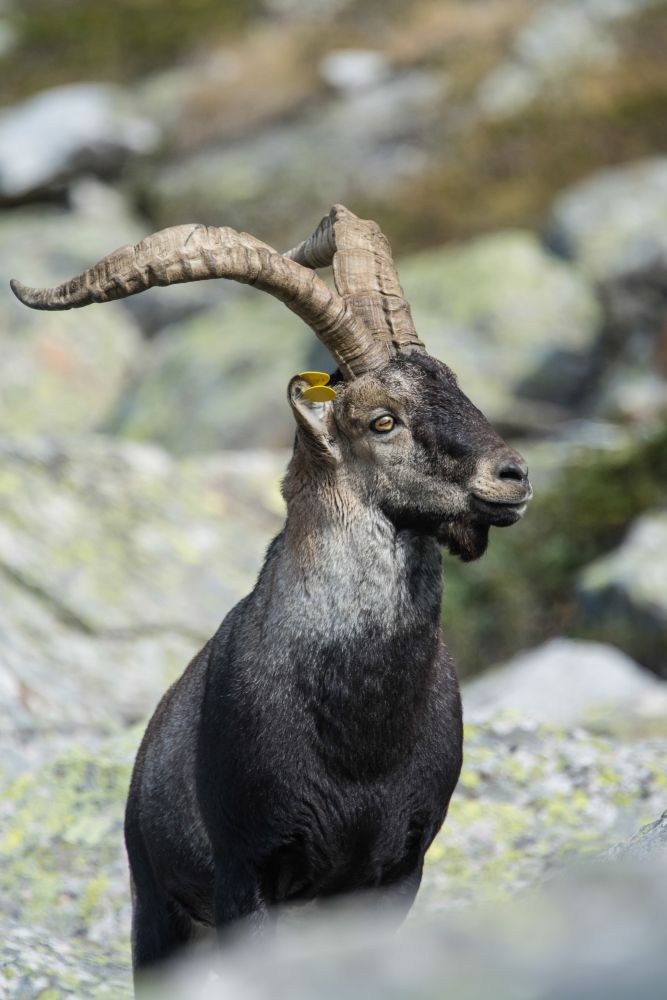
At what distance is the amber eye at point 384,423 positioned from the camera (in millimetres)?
6598

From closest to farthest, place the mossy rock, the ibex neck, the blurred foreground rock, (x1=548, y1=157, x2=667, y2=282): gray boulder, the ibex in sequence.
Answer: the ibex < the ibex neck < the blurred foreground rock < the mossy rock < (x1=548, y1=157, x2=667, y2=282): gray boulder

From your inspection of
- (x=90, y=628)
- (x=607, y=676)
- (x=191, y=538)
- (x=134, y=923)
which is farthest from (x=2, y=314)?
(x=134, y=923)

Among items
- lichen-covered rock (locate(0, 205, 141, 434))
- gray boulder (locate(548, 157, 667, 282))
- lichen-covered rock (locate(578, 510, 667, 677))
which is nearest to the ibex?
lichen-covered rock (locate(578, 510, 667, 677))

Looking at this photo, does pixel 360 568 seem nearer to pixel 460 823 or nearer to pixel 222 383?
pixel 460 823

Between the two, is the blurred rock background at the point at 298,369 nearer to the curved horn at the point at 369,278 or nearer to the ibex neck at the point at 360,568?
the ibex neck at the point at 360,568

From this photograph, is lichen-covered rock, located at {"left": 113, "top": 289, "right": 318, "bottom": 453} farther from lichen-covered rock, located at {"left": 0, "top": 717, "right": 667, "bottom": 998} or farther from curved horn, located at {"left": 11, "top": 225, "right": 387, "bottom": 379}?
curved horn, located at {"left": 11, "top": 225, "right": 387, "bottom": 379}

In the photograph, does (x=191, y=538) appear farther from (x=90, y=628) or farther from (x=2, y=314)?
(x=2, y=314)

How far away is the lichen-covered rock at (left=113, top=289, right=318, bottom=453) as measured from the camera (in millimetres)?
21984

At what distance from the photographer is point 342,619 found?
6.46 metres

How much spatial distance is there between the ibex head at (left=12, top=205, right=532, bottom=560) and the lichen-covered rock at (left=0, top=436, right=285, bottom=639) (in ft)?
21.9

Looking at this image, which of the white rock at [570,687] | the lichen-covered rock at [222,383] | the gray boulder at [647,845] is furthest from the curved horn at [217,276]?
the lichen-covered rock at [222,383]

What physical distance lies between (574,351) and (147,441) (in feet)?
23.4

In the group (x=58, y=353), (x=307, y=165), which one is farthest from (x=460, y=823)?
(x=307, y=165)

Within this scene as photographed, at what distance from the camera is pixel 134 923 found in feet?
25.6
